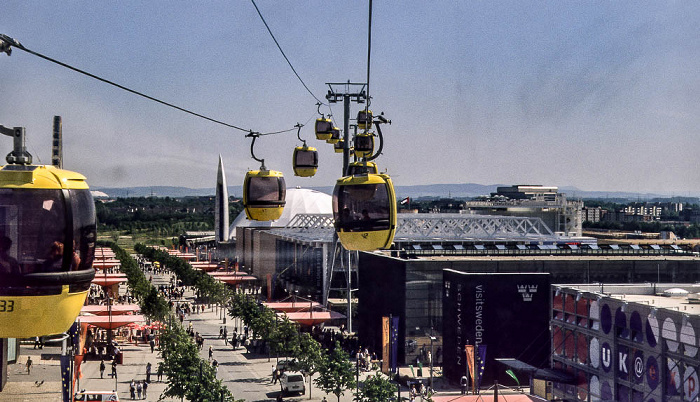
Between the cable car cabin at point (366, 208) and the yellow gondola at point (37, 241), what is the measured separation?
6365mm

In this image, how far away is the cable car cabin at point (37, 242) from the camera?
736cm

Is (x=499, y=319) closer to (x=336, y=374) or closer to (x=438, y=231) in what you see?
(x=336, y=374)

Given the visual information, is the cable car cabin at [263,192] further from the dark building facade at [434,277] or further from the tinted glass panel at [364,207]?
the dark building facade at [434,277]

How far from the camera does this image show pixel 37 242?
744 cm

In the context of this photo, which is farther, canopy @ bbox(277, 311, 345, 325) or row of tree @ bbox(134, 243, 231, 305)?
row of tree @ bbox(134, 243, 231, 305)

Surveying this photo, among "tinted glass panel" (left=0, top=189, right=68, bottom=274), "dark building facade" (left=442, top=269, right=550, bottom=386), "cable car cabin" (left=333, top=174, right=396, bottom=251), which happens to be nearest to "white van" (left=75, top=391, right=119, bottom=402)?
"dark building facade" (left=442, top=269, right=550, bottom=386)

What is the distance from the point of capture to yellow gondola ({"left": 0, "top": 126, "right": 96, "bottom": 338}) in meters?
7.35

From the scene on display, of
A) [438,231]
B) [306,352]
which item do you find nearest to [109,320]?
[306,352]

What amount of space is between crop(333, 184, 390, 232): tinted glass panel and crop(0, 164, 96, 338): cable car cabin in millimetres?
6374

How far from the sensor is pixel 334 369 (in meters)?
34.5

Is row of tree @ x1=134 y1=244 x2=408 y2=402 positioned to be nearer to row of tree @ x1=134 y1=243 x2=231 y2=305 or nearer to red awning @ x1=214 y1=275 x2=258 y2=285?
row of tree @ x1=134 y1=243 x2=231 y2=305

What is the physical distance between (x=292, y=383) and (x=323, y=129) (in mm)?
10680

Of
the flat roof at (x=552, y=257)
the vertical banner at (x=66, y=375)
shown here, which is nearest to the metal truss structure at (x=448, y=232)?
the flat roof at (x=552, y=257)

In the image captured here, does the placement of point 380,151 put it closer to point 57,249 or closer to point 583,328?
point 57,249
